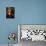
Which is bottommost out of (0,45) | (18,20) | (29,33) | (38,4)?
(0,45)

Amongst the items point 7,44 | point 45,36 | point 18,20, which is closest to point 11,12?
point 18,20

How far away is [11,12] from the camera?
4.71 m

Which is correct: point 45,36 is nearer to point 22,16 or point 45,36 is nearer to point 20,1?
point 22,16

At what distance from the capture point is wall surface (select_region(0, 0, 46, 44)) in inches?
185

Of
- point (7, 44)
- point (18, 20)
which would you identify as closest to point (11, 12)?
point (18, 20)

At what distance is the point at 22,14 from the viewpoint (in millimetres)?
4703

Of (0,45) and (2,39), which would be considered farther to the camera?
(2,39)

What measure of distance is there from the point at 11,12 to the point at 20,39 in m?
0.99

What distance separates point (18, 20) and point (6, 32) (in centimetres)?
59

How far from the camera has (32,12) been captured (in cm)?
471

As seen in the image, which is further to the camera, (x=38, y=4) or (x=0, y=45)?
(x=38, y=4)

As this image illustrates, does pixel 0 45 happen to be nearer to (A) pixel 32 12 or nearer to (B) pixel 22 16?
(B) pixel 22 16

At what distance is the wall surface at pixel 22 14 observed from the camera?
4.69 metres

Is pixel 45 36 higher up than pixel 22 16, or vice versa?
pixel 22 16
